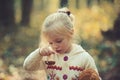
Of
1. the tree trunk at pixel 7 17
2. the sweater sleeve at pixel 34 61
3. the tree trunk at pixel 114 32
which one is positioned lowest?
the sweater sleeve at pixel 34 61

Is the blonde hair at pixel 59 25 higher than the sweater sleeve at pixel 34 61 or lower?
Result: higher

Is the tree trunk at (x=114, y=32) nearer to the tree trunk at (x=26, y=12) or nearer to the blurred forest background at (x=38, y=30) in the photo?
the blurred forest background at (x=38, y=30)

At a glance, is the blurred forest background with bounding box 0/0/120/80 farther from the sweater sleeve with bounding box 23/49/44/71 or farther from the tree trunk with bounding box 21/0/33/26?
the sweater sleeve with bounding box 23/49/44/71

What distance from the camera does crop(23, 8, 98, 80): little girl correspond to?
67.7 inches

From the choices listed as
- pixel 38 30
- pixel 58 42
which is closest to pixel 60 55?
pixel 58 42

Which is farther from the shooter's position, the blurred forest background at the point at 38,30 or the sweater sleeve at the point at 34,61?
the blurred forest background at the point at 38,30

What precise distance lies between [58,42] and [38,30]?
1.02 m

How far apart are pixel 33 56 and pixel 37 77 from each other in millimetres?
997

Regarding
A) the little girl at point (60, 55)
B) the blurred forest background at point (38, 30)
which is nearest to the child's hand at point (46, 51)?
the little girl at point (60, 55)

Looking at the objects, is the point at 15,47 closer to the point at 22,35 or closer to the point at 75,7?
the point at 22,35

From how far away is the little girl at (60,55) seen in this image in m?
1.72

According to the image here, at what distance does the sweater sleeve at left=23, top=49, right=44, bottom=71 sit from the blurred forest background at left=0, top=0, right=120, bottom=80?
93 centimetres

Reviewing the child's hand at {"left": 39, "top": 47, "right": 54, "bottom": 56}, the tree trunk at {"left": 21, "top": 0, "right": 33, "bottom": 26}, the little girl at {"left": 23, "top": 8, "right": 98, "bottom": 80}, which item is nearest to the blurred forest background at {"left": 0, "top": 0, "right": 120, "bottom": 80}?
the tree trunk at {"left": 21, "top": 0, "right": 33, "bottom": 26}

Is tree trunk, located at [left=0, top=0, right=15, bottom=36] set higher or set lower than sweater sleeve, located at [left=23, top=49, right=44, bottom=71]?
higher
